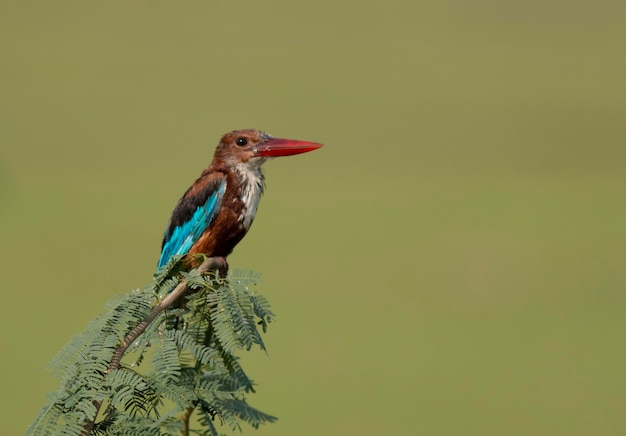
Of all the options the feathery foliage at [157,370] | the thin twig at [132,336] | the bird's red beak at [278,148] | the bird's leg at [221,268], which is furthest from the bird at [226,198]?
the thin twig at [132,336]

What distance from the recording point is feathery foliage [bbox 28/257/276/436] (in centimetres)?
172

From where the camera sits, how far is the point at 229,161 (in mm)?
4020

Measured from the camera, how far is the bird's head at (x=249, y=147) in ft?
12.9

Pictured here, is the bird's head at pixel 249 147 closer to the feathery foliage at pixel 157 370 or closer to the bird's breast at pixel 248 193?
the bird's breast at pixel 248 193

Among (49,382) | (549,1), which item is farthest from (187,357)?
(549,1)

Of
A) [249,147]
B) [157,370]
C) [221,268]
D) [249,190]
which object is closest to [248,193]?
[249,190]

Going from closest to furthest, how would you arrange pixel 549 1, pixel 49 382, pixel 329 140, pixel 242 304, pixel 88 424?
pixel 88 424 → pixel 242 304 → pixel 49 382 → pixel 329 140 → pixel 549 1

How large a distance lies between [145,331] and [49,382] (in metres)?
10.2

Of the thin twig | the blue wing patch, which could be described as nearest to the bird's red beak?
the blue wing patch

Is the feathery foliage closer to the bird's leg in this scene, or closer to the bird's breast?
the bird's leg

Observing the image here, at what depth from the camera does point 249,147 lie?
399cm

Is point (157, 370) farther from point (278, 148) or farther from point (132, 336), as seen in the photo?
point (278, 148)

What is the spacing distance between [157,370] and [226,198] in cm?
212

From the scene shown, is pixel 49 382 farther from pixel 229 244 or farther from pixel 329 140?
pixel 329 140
